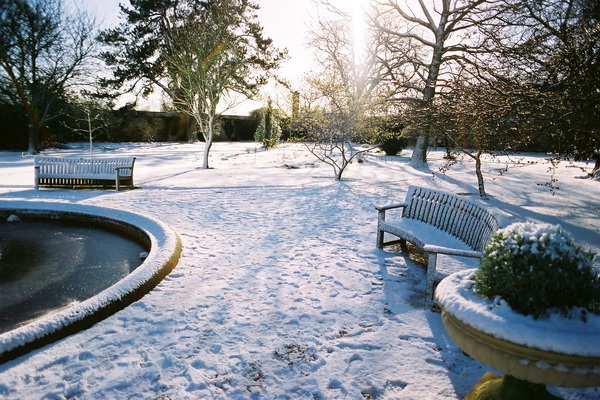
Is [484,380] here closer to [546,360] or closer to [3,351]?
[546,360]

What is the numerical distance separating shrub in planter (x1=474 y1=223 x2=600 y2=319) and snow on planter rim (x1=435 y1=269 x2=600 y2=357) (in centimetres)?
6

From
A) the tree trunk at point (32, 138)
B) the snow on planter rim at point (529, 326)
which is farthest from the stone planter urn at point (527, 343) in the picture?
the tree trunk at point (32, 138)

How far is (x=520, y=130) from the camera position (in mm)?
6289

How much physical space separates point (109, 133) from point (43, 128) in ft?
17.5

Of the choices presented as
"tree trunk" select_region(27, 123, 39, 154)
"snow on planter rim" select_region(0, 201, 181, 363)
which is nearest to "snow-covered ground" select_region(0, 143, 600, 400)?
"snow on planter rim" select_region(0, 201, 181, 363)

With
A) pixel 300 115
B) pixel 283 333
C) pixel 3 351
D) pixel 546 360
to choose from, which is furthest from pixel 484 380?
pixel 300 115

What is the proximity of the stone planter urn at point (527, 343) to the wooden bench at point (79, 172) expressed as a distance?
31.5 ft

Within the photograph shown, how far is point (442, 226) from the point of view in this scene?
186 inches

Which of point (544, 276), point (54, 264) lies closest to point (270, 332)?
point (544, 276)

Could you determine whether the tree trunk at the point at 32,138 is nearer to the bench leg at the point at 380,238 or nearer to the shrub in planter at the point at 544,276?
the bench leg at the point at 380,238

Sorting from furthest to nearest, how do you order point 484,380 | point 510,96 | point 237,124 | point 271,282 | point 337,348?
point 237,124, point 510,96, point 271,282, point 337,348, point 484,380

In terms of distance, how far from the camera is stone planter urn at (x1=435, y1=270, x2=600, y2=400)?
1590mm

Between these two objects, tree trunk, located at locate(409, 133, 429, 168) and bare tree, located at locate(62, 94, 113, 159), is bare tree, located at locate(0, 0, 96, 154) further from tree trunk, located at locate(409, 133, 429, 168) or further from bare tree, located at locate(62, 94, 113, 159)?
tree trunk, located at locate(409, 133, 429, 168)

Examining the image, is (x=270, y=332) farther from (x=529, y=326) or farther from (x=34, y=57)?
(x=34, y=57)
